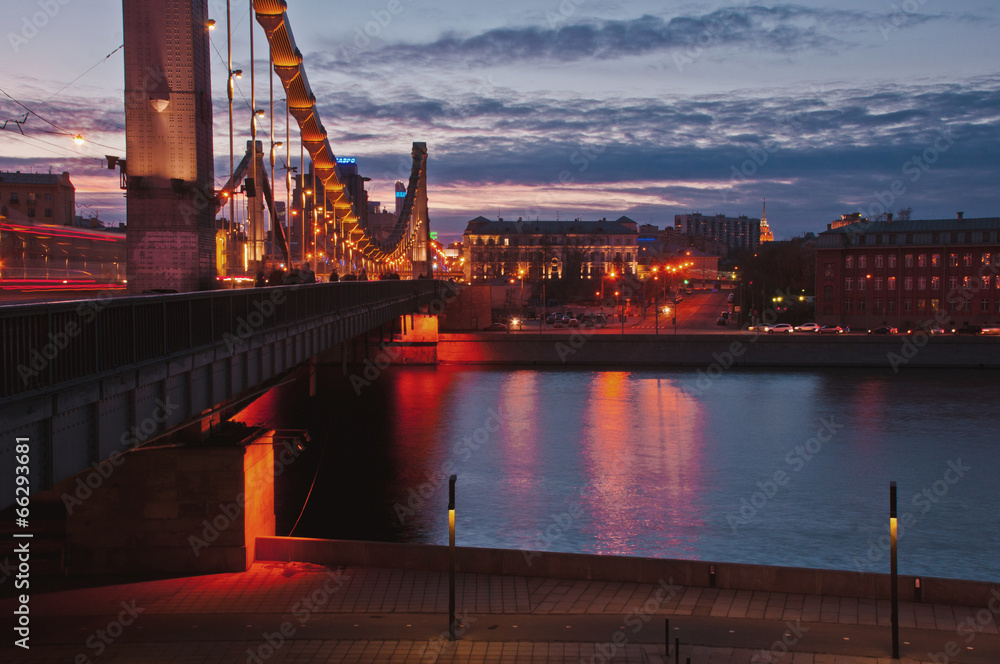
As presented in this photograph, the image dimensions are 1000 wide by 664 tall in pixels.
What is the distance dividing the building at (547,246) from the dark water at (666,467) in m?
84.6

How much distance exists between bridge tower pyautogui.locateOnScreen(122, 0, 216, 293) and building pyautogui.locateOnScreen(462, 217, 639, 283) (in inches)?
4542

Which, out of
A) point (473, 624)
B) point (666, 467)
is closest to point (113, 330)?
point (473, 624)

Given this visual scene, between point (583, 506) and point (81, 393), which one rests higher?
point (81, 393)

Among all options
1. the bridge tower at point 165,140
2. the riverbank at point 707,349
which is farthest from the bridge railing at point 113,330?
the riverbank at point 707,349

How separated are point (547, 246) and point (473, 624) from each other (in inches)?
4772

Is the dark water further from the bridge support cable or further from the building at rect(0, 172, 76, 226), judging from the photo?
the building at rect(0, 172, 76, 226)

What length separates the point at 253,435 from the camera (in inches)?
594

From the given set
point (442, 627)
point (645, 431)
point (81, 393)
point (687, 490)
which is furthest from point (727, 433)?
point (81, 393)

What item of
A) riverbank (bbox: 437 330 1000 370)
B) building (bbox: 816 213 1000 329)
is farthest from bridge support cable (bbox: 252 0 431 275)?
building (bbox: 816 213 1000 329)

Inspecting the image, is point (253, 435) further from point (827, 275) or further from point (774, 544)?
point (827, 275)

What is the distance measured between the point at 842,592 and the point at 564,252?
406 feet

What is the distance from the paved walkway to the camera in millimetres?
10492

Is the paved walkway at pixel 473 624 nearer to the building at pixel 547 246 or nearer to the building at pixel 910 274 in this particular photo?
the building at pixel 910 274

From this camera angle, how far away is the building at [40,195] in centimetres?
5250
